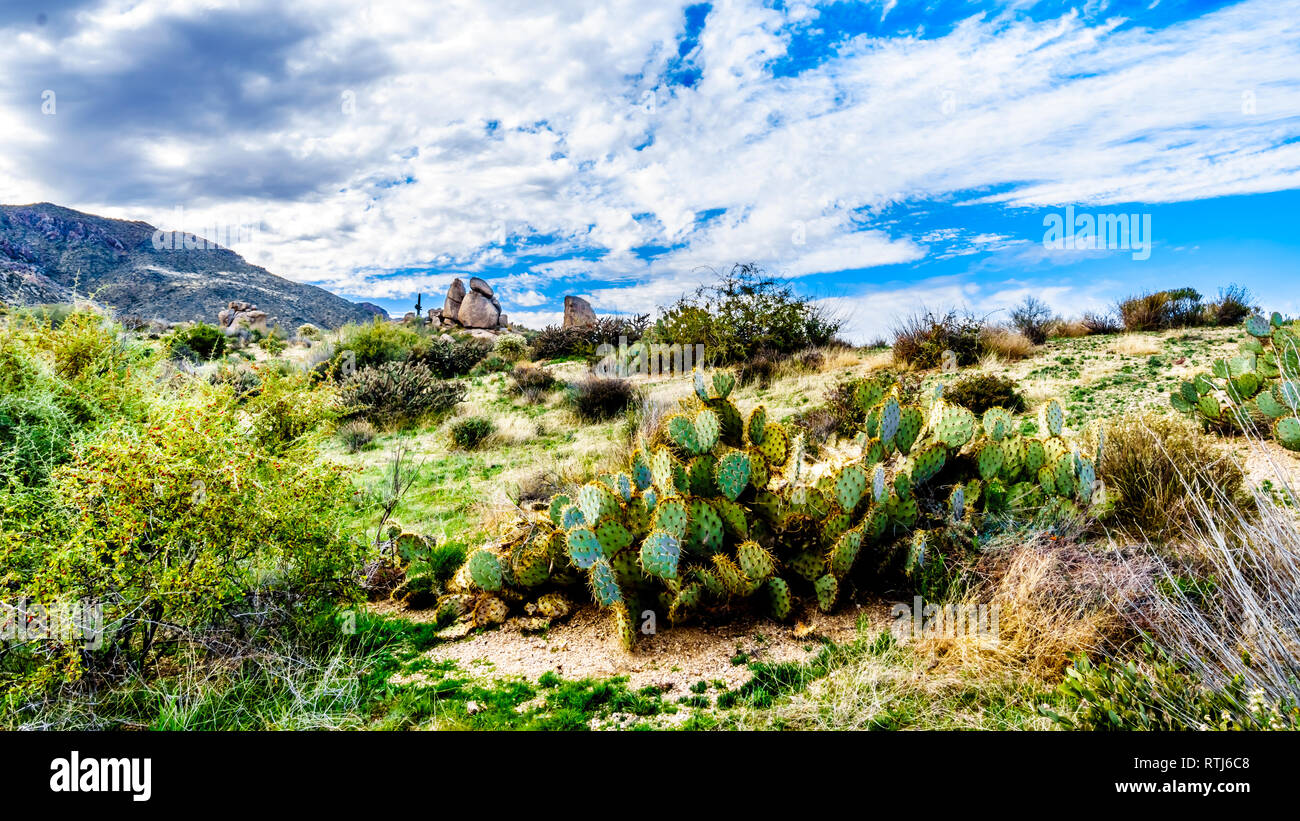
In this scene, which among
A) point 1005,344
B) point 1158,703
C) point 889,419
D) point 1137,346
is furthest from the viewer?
point 1005,344

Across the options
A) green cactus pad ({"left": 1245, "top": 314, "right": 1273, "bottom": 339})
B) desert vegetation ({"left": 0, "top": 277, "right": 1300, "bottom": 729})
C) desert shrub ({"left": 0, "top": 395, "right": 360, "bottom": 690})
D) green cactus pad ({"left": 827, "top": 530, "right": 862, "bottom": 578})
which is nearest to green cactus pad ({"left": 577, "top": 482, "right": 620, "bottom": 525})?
desert vegetation ({"left": 0, "top": 277, "right": 1300, "bottom": 729})

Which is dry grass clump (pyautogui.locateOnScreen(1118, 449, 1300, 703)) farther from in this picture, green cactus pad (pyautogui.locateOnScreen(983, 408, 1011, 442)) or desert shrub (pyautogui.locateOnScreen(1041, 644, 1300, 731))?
green cactus pad (pyautogui.locateOnScreen(983, 408, 1011, 442))

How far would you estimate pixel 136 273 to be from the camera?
50750 millimetres

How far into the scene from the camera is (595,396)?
12883 mm

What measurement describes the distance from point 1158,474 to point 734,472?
11.9 feet

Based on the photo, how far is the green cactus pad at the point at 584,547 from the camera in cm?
423

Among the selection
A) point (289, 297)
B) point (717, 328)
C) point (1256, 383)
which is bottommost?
point (1256, 383)

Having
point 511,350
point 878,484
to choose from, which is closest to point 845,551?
point 878,484

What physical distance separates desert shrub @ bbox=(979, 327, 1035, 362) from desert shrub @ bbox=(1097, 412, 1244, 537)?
7294mm

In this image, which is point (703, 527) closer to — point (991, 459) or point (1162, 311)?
point (991, 459)
